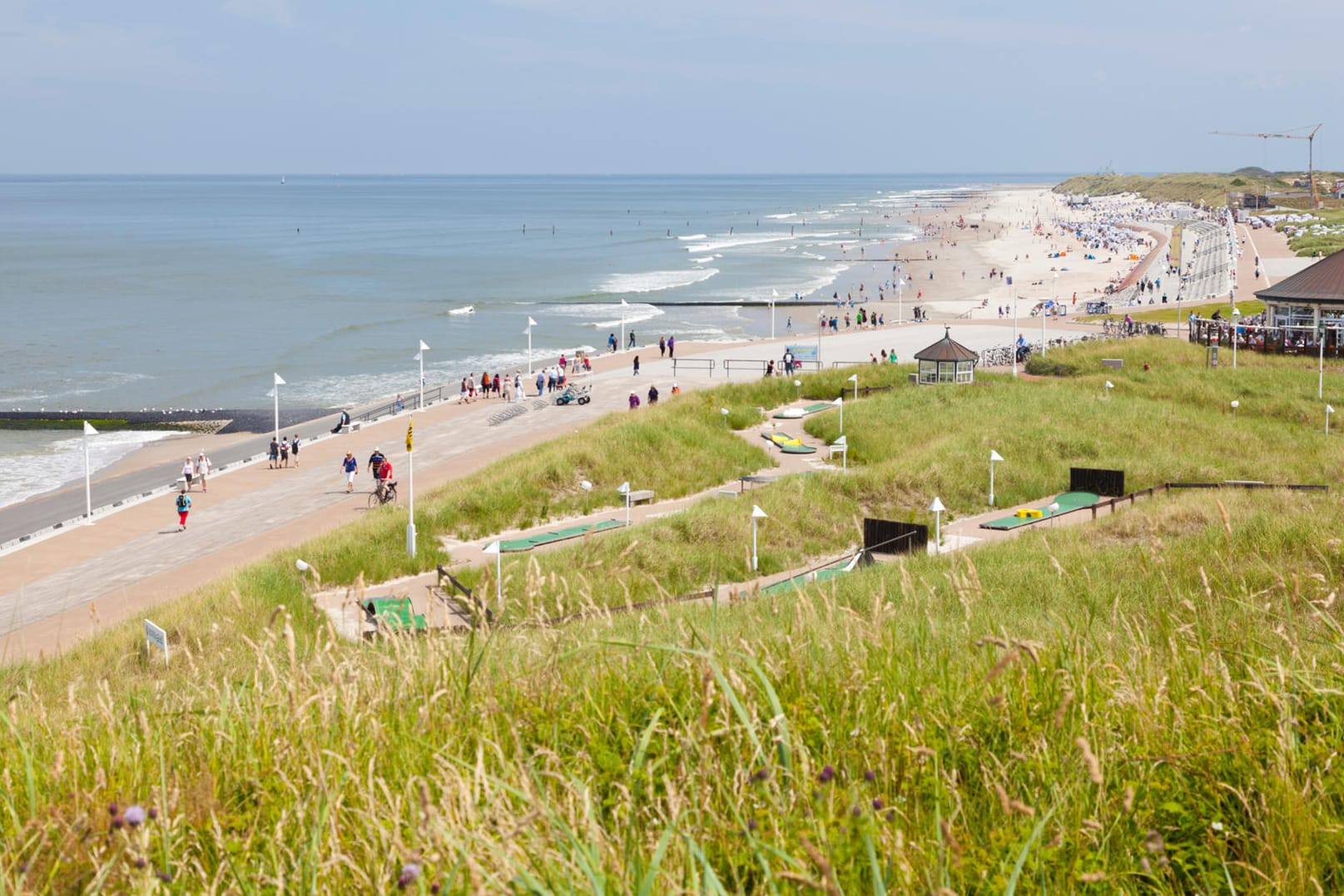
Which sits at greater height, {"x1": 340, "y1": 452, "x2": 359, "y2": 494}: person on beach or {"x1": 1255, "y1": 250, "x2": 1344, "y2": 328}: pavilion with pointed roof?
{"x1": 1255, "y1": 250, "x2": 1344, "y2": 328}: pavilion with pointed roof

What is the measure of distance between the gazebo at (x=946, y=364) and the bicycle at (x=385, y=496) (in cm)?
1624

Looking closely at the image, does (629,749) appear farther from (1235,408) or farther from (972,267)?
(972,267)

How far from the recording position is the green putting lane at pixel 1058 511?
65.2 ft

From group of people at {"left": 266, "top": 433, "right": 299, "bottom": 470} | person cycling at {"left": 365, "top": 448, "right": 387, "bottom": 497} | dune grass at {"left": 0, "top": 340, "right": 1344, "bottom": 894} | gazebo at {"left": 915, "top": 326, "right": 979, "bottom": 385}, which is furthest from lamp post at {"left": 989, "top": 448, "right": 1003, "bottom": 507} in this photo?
group of people at {"left": 266, "top": 433, "right": 299, "bottom": 470}

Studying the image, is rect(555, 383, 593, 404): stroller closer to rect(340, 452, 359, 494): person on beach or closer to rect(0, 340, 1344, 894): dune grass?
rect(340, 452, 359, 494): person on beach

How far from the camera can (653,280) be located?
89.1 metres

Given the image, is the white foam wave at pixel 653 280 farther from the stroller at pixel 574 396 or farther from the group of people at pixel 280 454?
the group of people at pixel 280 454

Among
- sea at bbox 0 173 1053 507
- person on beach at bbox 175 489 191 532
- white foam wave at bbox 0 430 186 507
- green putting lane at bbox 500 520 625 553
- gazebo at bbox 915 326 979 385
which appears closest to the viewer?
green putting lane at bbox 500 520 625 553

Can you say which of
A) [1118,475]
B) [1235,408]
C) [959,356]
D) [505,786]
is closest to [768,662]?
[505,786]

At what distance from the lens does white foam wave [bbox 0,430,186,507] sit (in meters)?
32.5

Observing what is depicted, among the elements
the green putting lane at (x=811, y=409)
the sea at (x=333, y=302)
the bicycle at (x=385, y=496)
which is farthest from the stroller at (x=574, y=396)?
the bicycle at (x=385, y=496)

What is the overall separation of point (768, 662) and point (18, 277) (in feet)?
323

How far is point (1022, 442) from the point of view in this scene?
25.5 meters

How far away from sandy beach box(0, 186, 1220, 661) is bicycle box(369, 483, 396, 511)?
0.40 meters
